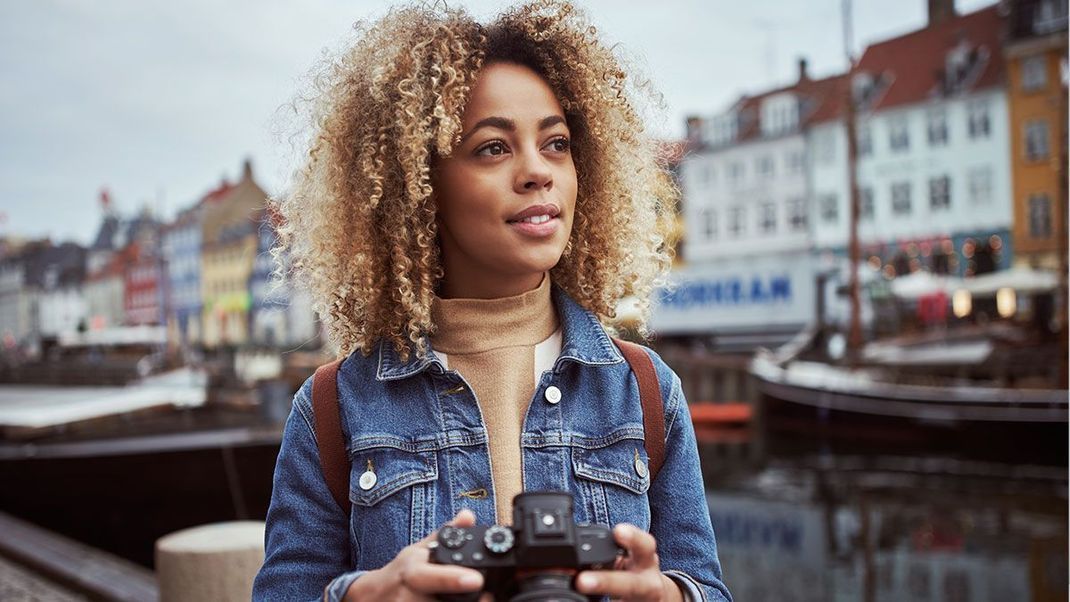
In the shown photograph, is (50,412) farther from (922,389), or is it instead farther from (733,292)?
(733,292)

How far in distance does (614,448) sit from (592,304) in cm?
28

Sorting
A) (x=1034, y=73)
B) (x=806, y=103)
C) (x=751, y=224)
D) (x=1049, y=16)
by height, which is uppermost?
(x=1049, y=16)

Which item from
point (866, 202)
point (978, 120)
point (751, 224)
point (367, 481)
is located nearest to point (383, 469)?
point (367, 481)

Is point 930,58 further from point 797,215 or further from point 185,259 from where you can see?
point 185,259

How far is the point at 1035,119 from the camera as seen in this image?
81.5 ft

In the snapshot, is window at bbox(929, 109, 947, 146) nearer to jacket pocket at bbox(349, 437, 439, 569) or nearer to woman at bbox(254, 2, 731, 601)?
woman at bbox(254, 2, 731, 601)

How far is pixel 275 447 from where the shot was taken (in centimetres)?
769

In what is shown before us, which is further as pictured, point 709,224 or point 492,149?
point 709,224

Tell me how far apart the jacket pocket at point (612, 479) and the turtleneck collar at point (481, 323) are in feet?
0.59

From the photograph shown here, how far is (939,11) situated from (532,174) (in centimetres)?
3205

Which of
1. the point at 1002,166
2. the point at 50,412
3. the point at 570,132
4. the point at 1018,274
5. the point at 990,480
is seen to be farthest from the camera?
the point at 1002,166

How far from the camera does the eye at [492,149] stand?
135cm

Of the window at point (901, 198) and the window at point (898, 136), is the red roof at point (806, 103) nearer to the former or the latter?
the window at point (898, 136)

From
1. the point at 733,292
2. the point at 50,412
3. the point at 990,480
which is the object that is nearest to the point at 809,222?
the point at 733,292
